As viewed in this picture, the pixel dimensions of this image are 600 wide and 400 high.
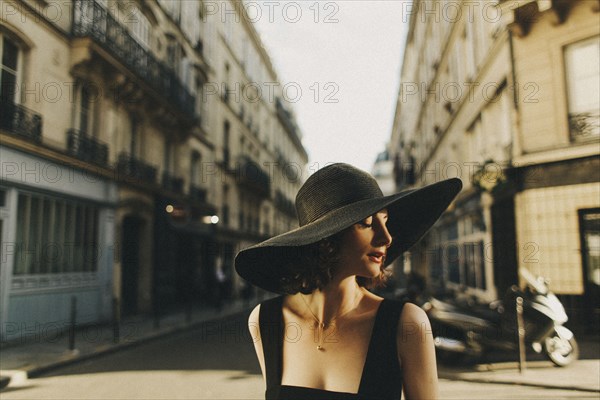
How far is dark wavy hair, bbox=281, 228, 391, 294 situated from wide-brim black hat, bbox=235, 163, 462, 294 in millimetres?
36

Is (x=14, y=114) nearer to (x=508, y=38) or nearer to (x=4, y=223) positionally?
(x=4, y=223)

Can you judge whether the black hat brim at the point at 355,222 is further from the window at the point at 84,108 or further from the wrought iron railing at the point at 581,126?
the window at the point at 84,108

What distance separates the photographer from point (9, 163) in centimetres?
906

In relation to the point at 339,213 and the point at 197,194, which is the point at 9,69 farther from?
the point at 339,213

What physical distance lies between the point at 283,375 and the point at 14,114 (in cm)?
1002

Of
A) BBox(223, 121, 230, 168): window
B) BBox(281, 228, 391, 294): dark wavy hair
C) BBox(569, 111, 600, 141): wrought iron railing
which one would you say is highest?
BBox(223, 121, 230, 168): window

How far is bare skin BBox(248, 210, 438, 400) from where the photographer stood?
1.30m

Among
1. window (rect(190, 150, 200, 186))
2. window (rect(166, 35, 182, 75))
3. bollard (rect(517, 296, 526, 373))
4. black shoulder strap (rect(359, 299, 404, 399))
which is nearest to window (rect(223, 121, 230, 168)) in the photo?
window (rect(190, 150, 200, 186))

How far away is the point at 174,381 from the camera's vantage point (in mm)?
6102

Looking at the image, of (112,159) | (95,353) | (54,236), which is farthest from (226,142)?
(95,353)

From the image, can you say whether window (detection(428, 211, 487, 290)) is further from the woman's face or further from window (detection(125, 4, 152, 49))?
window (detection(125, 4, 152, 49))

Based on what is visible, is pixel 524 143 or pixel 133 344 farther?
pixel 524 143

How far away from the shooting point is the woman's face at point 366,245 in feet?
4.78

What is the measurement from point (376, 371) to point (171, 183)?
1646 centimetres
